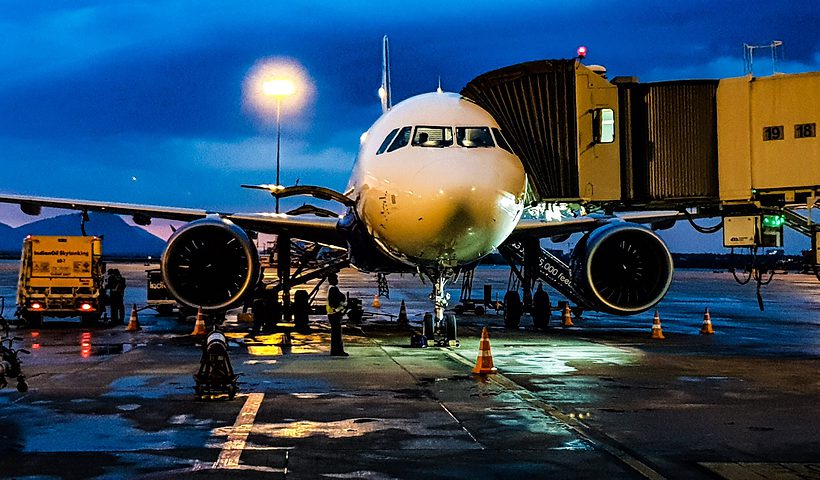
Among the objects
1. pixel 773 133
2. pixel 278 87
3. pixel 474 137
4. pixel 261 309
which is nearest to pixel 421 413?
pixel 474 137

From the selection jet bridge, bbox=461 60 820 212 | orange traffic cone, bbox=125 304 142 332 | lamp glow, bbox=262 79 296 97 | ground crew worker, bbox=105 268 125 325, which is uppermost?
lamp glow, bbox=262 79 296 97

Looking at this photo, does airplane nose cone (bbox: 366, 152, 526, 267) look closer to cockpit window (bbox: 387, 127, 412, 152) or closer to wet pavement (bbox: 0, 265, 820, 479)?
cockpit window (bbox: 387, 127, 412, 152)

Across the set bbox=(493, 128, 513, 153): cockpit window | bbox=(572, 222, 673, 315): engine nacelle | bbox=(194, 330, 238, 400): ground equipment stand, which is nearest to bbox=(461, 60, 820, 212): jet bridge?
bbox=(493, 128, 513, 153): cockpit window

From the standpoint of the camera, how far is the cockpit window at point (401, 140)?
15311mm

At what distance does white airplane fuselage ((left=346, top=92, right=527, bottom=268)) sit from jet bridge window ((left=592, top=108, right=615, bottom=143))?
1.40 metres

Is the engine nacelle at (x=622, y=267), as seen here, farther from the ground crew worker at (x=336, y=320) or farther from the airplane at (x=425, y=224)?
the ground crew worker at (x=336, y=320)

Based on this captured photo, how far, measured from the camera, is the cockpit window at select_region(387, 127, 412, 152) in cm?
1531

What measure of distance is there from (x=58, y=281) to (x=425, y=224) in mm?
13123

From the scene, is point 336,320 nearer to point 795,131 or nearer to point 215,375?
point 215,375

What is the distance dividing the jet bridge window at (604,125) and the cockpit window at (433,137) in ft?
7.56

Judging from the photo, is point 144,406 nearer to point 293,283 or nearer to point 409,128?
point 409,128

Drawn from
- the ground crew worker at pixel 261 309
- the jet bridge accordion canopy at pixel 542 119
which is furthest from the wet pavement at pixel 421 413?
the ground crew worker at pixel 261 309

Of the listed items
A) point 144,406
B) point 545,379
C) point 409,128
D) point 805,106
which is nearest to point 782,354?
point 805,106

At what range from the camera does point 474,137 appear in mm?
15016
